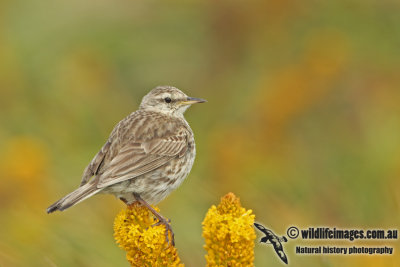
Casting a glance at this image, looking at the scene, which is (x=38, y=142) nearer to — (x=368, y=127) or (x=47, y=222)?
(x=47, y=222)

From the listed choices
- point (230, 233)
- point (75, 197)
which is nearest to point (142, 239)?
point (230, 233)

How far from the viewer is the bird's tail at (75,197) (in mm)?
3525

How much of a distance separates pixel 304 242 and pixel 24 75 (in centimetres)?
477

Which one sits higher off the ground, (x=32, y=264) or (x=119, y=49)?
(x=119, y=49)

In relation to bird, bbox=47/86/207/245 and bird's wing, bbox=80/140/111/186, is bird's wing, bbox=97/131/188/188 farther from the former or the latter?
bird's wing, bbox=80/140/111/186

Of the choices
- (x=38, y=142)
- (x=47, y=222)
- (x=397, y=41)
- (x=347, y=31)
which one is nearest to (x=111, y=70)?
(x=38, y=142)

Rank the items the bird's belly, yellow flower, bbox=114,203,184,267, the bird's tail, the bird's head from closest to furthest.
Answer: yellow flower, bbox=114,203,184,267 → the bird's tail → the bird's belly → the bird's head

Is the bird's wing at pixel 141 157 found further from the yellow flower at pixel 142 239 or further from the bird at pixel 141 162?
the yellow flower at pixel 142 239

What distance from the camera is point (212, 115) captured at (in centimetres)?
807

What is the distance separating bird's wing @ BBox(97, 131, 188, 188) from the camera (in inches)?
159

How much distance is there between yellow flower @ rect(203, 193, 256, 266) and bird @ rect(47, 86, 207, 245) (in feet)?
1.20

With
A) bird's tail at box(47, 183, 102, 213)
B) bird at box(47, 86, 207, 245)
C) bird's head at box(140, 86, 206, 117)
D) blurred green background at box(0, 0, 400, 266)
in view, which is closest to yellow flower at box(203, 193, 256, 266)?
bird at box(47, 86, 207, 245)

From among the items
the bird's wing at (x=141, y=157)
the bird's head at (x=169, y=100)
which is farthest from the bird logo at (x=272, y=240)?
the bird's head at (x=169, y=100)

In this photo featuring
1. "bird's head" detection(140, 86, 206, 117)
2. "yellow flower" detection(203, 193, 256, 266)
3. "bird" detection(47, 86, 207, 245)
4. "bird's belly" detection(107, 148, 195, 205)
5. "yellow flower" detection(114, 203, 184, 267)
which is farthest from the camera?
"bird's head" detection(140, 86, 206, 117)
